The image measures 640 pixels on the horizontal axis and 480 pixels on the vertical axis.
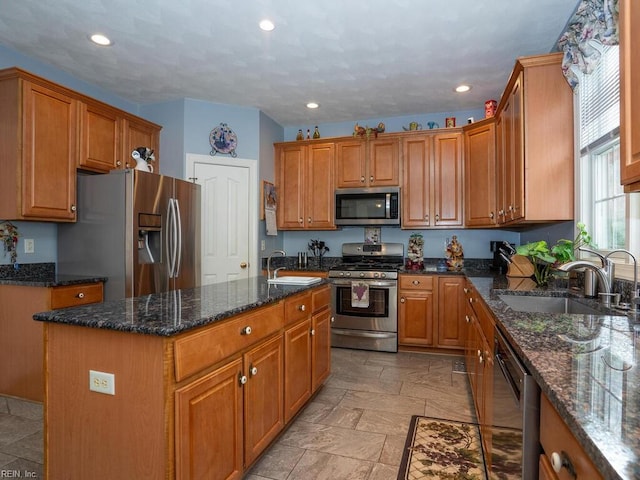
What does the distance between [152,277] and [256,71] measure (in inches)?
79.4

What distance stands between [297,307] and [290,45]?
6.57ft

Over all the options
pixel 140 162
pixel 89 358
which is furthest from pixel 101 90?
pixel 89 358

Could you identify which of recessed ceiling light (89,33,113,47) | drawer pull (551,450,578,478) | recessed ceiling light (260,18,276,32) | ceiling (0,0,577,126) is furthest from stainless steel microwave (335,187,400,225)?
drawer pull (551,450,578,478)

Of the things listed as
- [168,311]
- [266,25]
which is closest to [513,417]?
[168,311]

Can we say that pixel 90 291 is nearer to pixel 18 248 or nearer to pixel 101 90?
pixel 18 248

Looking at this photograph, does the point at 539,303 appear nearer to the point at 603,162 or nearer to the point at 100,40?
the point at 603,162

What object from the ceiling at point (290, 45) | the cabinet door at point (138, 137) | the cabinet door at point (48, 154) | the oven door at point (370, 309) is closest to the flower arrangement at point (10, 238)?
the cabinet door at point (48, 154)

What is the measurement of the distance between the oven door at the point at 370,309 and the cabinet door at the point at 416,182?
2.77 ft

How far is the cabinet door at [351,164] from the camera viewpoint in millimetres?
4402

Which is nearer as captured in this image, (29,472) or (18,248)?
(29,472)

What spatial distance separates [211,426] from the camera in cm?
147

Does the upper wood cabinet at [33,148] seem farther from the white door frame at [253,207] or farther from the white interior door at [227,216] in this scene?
the white door frame at [253,207]

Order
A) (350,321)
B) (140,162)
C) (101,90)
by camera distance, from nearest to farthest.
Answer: (140,162)
(101,90)
(350,321)

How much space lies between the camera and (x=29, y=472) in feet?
6.15
